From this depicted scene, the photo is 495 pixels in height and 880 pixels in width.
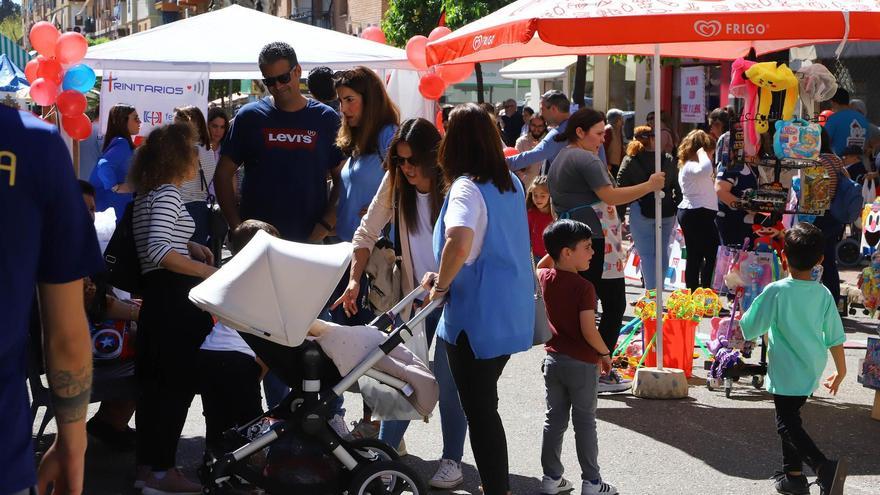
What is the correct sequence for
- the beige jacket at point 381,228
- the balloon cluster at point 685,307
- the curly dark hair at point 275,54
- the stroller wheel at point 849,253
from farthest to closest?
the stroller wheel at point 849,253
the balloon cluster at point 685,307
the curly dark hair at point 275,54
the beige jacket at point 381,228

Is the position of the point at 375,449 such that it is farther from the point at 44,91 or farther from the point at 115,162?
the point at 44,91

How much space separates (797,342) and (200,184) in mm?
6108

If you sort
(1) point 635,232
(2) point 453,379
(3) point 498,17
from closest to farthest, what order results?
(2) point 453,379 < (3) point 498,17 < (1) point 635,232

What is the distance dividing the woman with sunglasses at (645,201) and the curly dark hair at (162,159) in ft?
12.4

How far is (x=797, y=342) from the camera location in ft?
17.8

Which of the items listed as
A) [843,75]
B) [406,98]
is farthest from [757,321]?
[843,75]

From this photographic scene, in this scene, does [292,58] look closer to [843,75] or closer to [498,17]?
[498,17]

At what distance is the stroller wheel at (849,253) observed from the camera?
45.5ft

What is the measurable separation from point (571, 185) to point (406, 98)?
5.66 m

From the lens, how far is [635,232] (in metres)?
9.66

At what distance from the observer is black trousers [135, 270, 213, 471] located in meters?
5.24

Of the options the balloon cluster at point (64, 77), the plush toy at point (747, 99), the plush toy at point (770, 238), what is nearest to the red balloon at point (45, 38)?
the balloon cluster at point (64, 77)

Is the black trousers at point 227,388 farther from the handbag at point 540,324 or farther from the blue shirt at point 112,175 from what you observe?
the blue shirt at point 112,175

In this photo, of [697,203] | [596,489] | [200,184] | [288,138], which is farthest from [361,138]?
[697,203]
